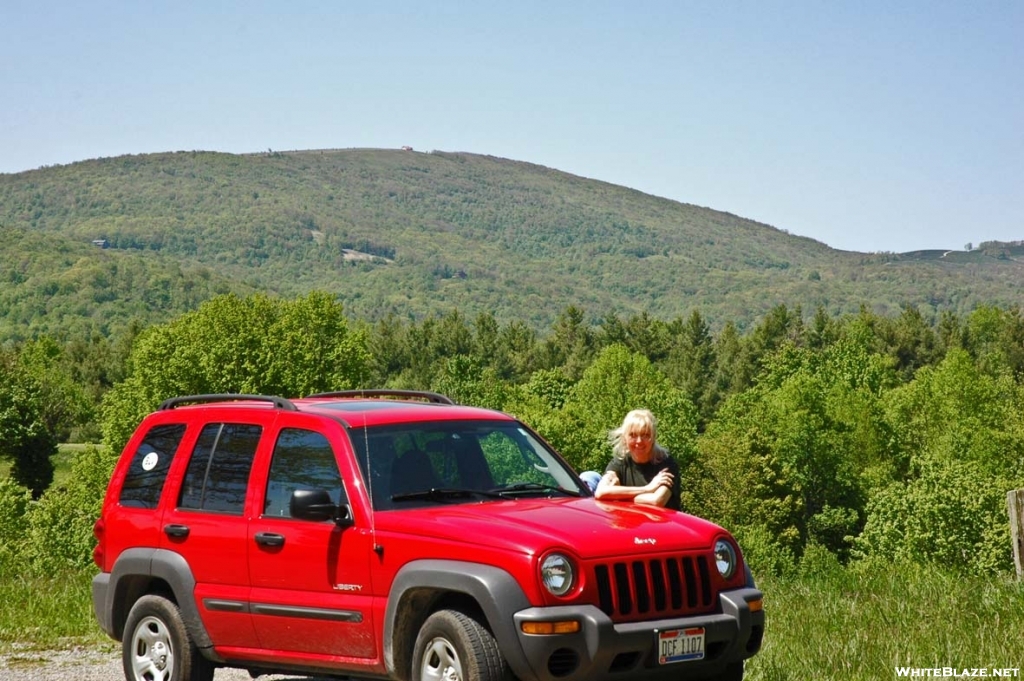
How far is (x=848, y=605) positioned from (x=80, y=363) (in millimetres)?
120401

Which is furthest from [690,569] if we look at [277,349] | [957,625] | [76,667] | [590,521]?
[277,349]

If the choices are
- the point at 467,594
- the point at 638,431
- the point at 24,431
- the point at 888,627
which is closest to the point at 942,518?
the point at 888,627

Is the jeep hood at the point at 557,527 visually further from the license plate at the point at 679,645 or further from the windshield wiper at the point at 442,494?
the license plate at the point at 679,645

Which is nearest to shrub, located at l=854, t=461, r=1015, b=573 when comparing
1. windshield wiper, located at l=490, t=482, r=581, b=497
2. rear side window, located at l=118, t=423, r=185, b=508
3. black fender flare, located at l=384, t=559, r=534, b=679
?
windshield wiper, located at l=490, t=482, r=581, b=497

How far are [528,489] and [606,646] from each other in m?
1.53

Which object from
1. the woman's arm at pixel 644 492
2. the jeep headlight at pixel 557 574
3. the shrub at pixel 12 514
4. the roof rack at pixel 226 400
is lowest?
the shrub at pixel 12 514

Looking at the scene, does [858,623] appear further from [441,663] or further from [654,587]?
[441,663]

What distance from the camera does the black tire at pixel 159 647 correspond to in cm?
866

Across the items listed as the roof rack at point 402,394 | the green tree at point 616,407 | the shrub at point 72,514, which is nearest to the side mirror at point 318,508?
the roof rack at point 402,394

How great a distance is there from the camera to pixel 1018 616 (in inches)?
373

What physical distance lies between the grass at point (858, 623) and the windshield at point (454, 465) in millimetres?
1842

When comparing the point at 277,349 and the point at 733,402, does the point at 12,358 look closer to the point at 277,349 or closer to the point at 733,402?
the point at 277,349

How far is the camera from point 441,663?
7.27 meters

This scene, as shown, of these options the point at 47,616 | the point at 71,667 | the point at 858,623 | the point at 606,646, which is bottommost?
the point at 47,616
